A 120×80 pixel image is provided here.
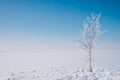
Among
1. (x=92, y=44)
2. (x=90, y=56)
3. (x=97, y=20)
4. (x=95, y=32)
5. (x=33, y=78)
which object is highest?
(x=97, y=20)

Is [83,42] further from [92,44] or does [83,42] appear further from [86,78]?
[86,78]

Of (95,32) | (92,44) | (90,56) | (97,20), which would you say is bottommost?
(90,56)

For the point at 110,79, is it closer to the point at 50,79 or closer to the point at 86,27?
the point at 50,79

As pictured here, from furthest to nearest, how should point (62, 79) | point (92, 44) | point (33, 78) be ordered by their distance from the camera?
point (92, 44) < point (33, 78) < point (62, 79)

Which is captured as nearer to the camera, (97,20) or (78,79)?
(78,79)

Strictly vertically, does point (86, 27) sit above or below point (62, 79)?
above

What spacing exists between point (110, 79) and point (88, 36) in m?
6.01

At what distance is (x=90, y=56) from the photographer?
19453mm

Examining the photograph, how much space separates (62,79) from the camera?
14.7 m

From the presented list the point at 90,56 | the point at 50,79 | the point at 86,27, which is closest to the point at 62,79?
the point at 50,79

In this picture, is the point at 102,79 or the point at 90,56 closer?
the point at 102,79

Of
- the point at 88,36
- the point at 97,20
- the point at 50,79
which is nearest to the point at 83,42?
the point at 88,36

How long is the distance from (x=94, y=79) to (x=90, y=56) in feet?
16.1

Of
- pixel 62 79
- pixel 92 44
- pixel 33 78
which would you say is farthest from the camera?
pixel 92 44
